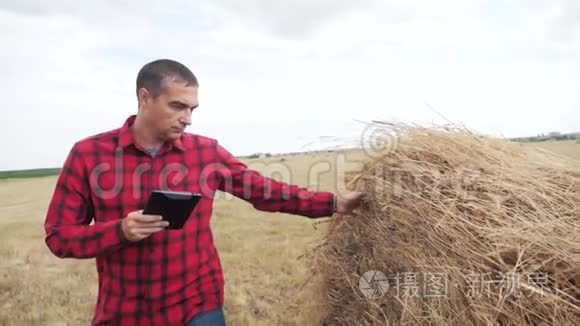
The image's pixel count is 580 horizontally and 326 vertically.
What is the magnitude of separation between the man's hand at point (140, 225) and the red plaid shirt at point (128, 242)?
0.42 feet

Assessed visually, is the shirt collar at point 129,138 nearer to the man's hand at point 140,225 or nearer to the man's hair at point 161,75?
the man's hair at point 161,75

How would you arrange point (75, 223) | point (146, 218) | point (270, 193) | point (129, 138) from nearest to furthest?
point (146, 218), point (75, 223), point (129, 138), point (270, 193)

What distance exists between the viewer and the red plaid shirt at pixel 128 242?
8.46ft

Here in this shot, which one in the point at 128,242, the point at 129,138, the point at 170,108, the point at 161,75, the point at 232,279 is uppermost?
the point at 161,75

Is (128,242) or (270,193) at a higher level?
(270,193)

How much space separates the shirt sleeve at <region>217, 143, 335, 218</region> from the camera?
312 centimetres

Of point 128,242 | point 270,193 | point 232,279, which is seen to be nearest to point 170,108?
point 128,242

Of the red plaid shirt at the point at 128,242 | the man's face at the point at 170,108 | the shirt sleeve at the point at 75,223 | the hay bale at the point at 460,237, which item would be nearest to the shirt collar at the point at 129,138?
the red plaid shirt at the point at 128,242

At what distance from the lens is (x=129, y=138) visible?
274cm

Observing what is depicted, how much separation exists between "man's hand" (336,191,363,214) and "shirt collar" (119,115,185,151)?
996mm

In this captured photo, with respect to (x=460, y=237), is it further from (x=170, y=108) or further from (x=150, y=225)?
(x=170, y=108)

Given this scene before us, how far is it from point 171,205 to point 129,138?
0.58 meters

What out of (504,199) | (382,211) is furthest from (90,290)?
(504,199)

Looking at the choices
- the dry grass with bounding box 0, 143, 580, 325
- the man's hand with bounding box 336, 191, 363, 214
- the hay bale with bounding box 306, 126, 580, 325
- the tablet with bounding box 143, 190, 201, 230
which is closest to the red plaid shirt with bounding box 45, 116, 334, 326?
the tablet with bounding box 143, 190, 201, 230
